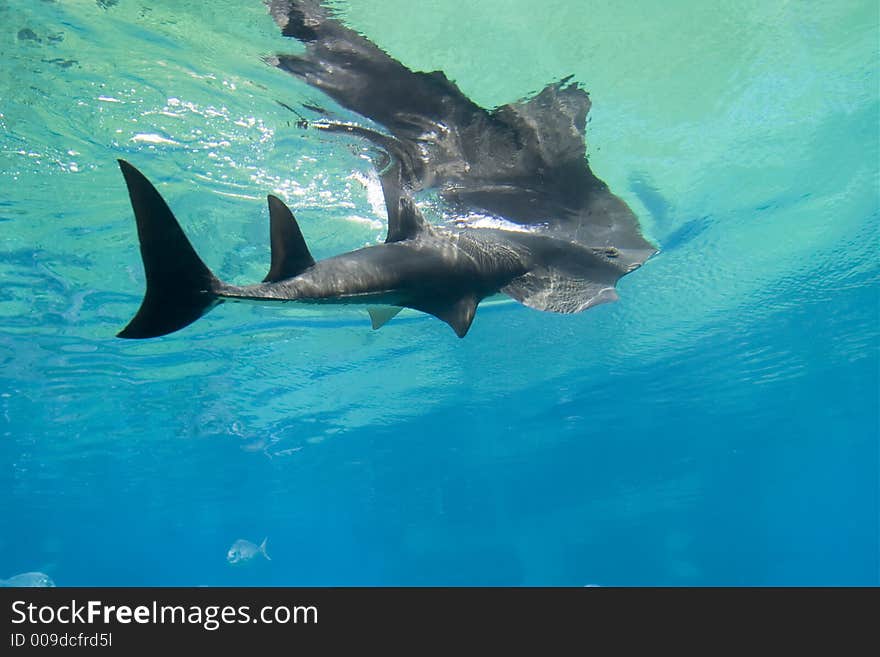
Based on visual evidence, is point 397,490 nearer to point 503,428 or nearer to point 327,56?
point 503,428

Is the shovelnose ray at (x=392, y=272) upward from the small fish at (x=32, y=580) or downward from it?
downward

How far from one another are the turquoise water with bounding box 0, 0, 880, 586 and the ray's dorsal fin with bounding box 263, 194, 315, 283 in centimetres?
428

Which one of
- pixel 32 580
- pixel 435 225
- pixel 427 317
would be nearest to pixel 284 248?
pixel 435 225

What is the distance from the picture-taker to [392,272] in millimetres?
3643

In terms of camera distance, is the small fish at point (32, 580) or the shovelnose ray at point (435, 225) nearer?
the shovelnose ray at point (435, 225)

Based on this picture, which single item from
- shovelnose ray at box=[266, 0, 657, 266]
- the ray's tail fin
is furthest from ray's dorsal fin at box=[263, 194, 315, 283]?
shovelnose ray at box=[266, 0, 657, 266]

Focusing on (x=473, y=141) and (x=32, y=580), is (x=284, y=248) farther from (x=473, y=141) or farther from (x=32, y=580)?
(x=32, y=580)

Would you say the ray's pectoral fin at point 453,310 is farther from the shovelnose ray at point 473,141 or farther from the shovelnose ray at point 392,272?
the shovelnose ray at point 473,141

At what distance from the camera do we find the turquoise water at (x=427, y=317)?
24.5 feet

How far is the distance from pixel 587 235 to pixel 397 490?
4230 centimetres

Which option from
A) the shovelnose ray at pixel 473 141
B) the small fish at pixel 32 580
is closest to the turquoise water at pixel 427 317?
the shovelnose ray at pixel 473 141
